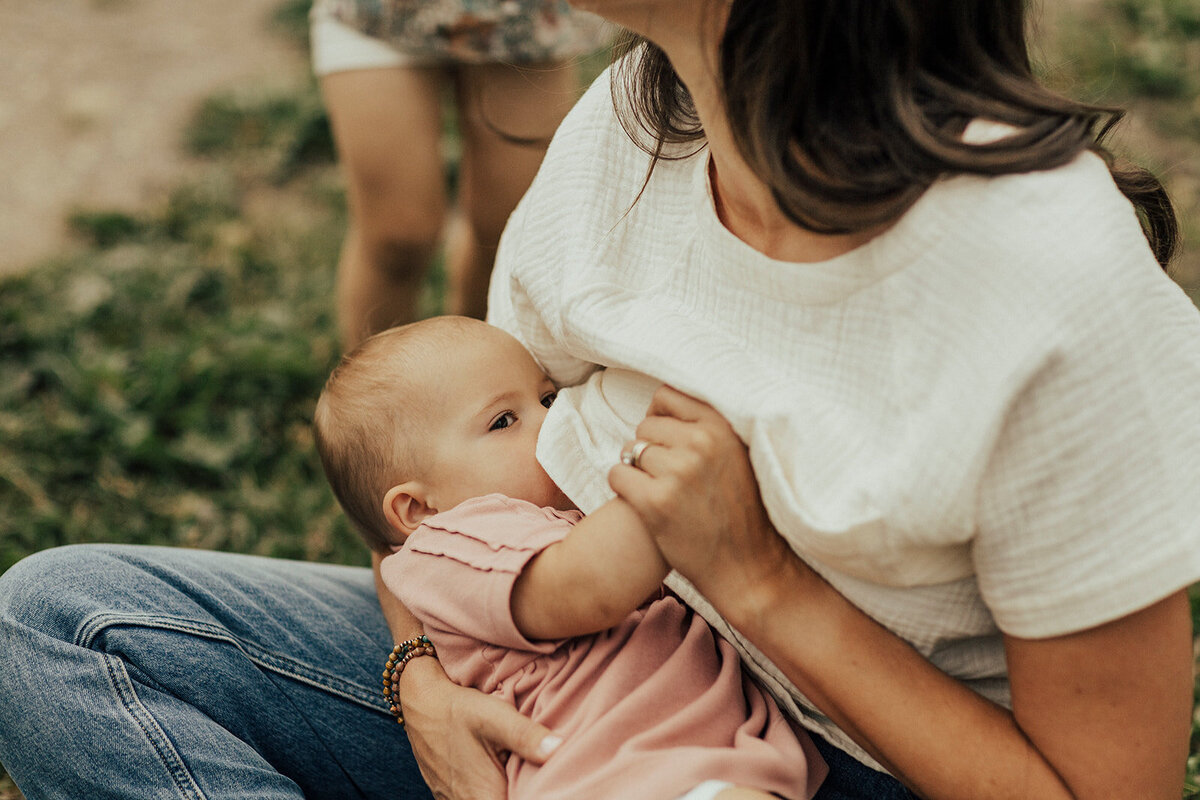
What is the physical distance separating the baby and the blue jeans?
0.62 feet

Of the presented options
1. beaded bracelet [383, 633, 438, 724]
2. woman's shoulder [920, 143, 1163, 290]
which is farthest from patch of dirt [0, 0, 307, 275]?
woman's shoulder [920, 143, 1163, 290]

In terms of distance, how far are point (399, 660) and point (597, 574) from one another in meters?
0.43

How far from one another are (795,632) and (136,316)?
255 cm

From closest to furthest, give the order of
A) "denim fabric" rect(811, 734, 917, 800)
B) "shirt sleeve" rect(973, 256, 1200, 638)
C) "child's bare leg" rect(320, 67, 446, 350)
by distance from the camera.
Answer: "shirt sleeve" rect(973, 256, 1200, 638) → "denim fabric" rect(811, 734, 917, 800) → "child's bare leg" rect(320, 67, 446, 350)

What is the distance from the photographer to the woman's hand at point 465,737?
1265mm

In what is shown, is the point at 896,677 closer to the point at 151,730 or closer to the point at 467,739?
the point at 467,739

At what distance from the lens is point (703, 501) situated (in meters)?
1.18

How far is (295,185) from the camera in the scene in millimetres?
3789

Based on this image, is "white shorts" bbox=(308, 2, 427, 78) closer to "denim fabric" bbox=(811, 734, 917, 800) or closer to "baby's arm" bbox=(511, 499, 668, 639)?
"baby's arm" bbox=(511, 499, 668, 639)

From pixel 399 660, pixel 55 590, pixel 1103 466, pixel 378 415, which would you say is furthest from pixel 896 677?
pixel 55 590

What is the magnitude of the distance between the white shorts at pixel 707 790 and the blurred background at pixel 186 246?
1.00 metres

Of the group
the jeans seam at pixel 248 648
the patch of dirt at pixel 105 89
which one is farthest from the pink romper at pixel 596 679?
the patch of dirt at pixel 105 89

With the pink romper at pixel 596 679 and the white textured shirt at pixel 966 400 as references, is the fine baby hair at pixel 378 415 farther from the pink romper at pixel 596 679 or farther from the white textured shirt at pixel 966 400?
the white textured shirt at pixel 966 400

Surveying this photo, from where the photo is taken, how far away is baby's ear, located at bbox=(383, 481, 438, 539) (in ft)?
4.95
